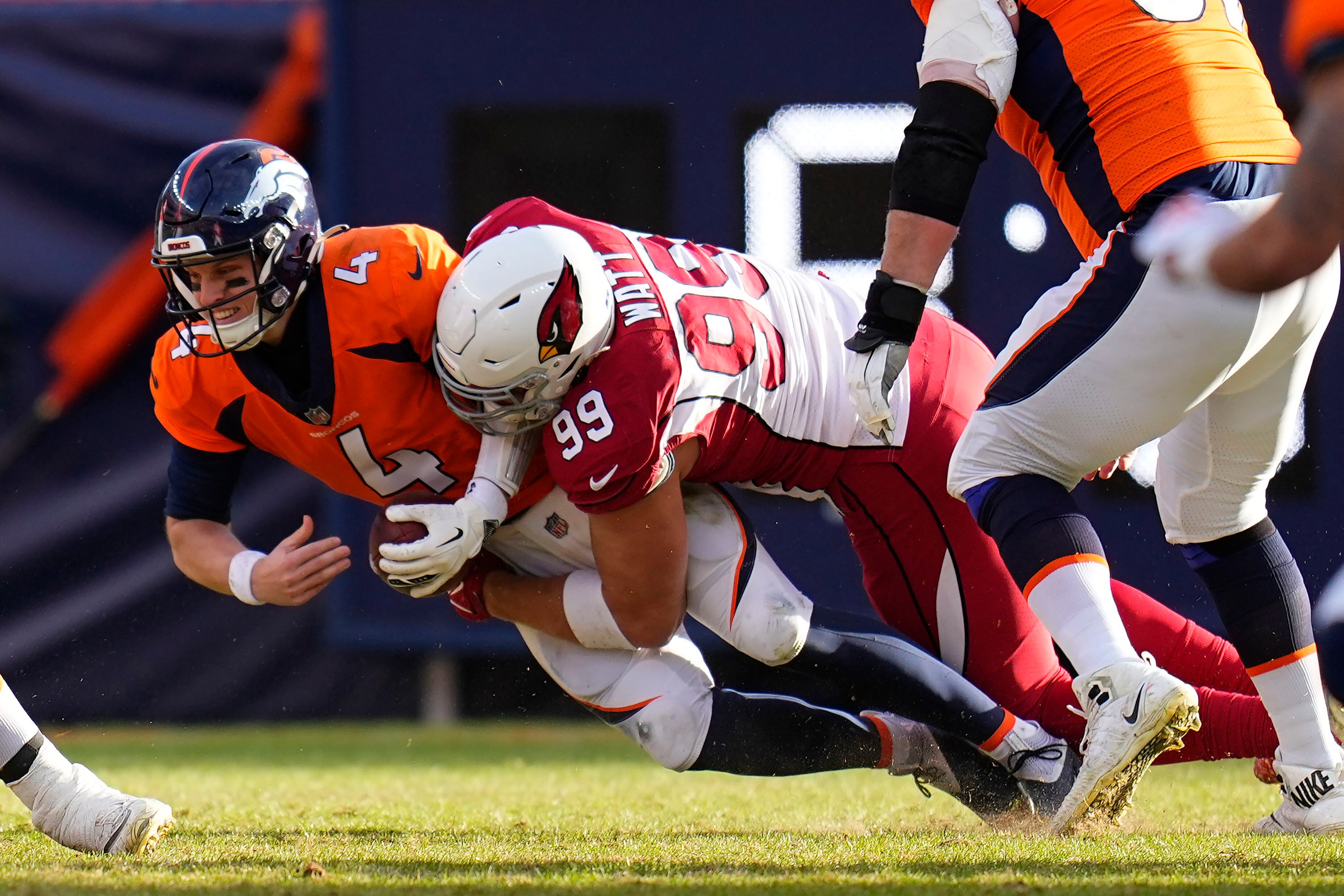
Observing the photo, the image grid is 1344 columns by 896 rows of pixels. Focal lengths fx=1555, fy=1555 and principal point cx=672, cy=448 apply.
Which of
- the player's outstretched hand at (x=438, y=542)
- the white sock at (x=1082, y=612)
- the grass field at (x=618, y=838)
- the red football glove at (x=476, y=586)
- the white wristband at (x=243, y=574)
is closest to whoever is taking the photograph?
the grass field at (x=618, y=838)

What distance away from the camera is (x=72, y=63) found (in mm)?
6367

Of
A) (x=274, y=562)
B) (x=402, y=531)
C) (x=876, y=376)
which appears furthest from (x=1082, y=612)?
(x=274, y=562)

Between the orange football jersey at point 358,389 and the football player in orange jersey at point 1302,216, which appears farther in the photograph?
the orange football jersey at point 358,389

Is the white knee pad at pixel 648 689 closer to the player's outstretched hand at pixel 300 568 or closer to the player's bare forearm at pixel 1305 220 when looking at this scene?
the player's outstretched hand at pixel 300 568

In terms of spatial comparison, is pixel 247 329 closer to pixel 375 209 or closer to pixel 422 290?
pixel 422 290

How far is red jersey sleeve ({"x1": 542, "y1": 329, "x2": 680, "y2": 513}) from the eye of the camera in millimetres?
2922

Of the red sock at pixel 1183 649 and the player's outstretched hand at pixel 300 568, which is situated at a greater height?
the player's outstretched hand at pixel 300 568

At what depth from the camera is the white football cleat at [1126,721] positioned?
252 cm

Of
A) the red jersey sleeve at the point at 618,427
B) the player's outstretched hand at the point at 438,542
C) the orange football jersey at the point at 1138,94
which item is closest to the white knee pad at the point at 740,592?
the red jersey sleeve at the point at 618,427

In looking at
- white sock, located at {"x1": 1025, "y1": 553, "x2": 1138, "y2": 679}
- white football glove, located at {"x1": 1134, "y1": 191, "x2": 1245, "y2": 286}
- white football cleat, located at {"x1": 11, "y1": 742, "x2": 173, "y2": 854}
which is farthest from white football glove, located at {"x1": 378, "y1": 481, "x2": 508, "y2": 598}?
white football glove, located at {"x1": 1134, "y1": 191, "x2": 1245, "y2": 286}

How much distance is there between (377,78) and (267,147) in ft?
8.50

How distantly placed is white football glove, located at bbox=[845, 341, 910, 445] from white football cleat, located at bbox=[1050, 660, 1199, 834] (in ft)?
1.97

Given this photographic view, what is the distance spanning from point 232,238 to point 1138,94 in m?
1.73

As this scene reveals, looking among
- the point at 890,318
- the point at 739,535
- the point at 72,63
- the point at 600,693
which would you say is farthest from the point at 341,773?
the point at 72,63
